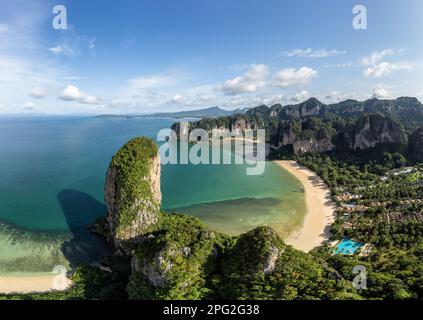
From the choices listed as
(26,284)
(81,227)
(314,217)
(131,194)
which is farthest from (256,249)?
(81,227)

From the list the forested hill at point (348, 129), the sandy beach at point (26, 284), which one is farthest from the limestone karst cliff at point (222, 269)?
the forested hill at point (348, 129)

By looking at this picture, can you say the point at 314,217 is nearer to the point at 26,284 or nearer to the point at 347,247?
the point at 347,247

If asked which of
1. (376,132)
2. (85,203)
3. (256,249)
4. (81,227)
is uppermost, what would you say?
(376,132)

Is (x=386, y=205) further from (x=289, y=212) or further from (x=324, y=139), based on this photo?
(x=324, y=139)

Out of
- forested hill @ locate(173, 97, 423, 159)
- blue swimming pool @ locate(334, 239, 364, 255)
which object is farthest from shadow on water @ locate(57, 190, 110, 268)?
forested hill @ locate(173, 97, 423, 159)

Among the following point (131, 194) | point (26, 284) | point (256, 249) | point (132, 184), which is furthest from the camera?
point (132, 184)

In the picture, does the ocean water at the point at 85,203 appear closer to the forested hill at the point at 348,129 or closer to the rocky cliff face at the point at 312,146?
the rocky cliff face at the point at 312,146
